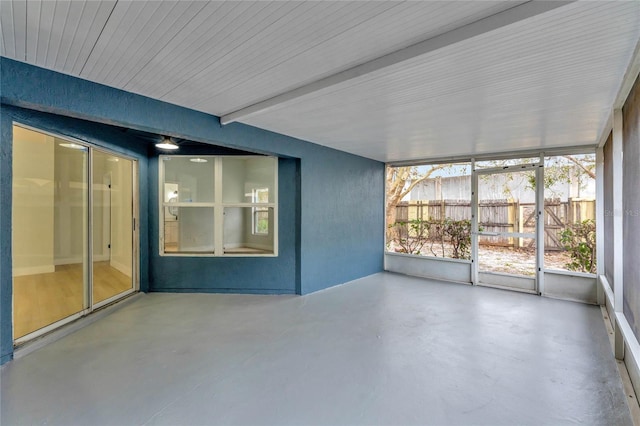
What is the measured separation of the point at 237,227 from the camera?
201 inches

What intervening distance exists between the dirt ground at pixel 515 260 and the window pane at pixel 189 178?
505 cm

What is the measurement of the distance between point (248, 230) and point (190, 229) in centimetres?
95

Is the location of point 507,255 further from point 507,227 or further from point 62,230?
point 62,230

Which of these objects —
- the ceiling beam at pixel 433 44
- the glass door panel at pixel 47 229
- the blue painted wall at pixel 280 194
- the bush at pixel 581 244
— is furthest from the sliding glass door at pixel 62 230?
the bush at pixel 581 244

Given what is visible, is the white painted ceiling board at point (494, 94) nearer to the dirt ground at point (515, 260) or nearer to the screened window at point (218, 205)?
the screened window at point (218, 205)

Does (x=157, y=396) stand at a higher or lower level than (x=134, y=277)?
lower

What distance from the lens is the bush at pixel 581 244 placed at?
464 centimetres

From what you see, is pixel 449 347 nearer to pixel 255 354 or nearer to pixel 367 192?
pixel 255 354

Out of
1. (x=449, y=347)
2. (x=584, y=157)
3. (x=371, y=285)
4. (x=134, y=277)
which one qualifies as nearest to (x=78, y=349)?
(x=134, y=277)

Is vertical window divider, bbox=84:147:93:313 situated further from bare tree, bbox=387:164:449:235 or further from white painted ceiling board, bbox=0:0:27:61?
bare tree, bbox=387:164:449:235

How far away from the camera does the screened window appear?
16.4ft

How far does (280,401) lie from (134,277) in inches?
147

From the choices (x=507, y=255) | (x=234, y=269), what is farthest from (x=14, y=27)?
(x=507, y=255)

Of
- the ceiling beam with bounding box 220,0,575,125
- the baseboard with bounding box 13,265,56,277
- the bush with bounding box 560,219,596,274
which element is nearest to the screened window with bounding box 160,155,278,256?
the baseboard with bounding box 13,265,56,277
